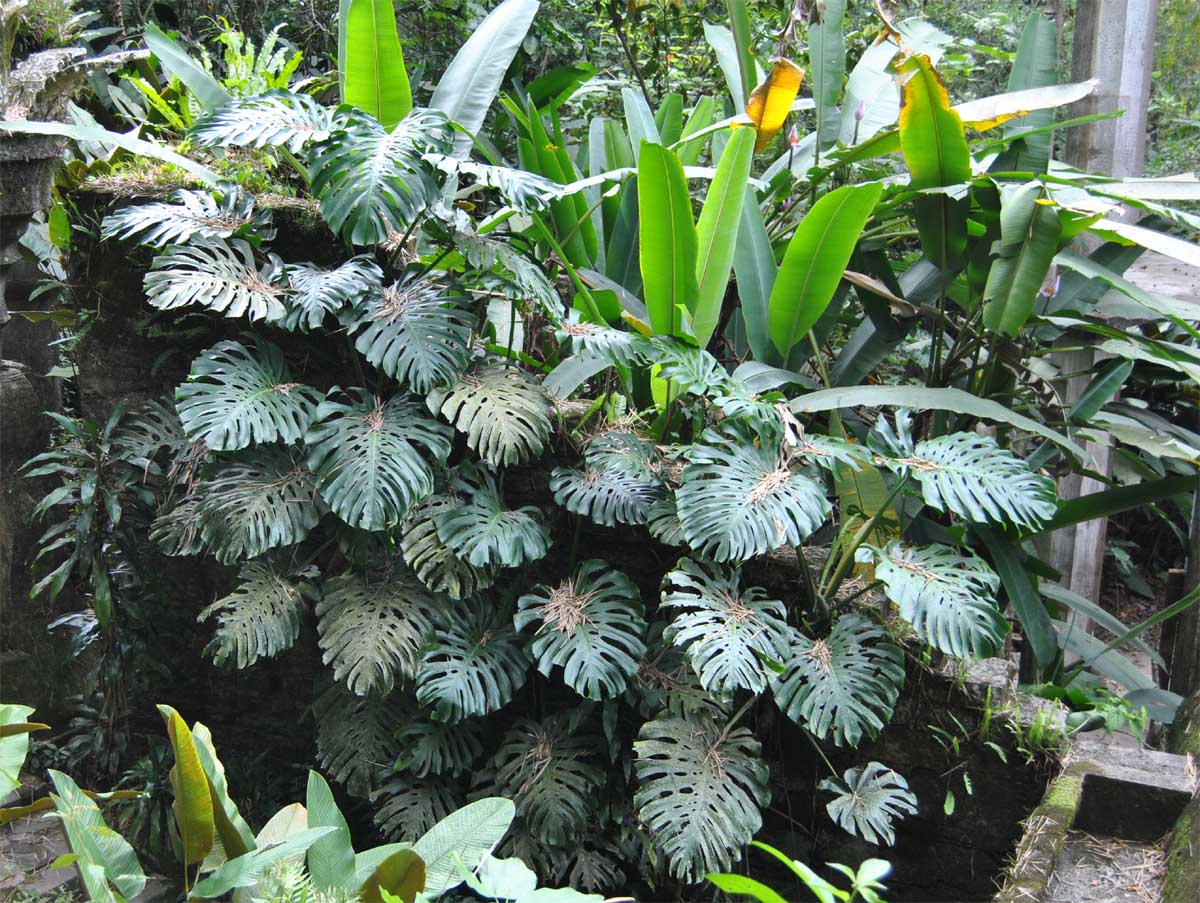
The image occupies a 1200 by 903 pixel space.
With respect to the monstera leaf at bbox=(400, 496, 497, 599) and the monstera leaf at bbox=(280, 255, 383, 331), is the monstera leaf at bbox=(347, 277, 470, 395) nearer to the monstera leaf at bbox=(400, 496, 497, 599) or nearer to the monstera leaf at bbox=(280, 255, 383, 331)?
the monstera leaf at bbox=(280, 255, 383, 331)

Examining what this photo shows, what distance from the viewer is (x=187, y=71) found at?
9.86 ft

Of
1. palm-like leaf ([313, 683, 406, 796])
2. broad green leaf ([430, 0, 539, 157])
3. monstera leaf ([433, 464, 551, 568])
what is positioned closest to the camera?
monstera leaf ([433, 464, 551, 568])

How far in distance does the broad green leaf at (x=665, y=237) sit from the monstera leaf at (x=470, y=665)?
0.98m

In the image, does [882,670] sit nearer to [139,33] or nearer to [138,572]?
[138,572]

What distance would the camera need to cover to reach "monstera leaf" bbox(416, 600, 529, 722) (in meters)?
2.52

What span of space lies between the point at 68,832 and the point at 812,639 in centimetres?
188

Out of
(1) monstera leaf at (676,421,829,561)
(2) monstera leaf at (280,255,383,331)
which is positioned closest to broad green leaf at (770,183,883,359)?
(1) monstera leaf at (676,421,829,561)

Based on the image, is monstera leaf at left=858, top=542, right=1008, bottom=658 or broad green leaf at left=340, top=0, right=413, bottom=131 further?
broad green leaf at left=340, top=0, right=413, bottom=131

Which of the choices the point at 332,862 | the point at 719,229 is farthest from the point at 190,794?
the point at 719,229

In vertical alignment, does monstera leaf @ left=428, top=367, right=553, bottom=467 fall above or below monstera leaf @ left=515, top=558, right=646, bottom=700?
above

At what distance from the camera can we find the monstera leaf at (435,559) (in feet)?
8.67

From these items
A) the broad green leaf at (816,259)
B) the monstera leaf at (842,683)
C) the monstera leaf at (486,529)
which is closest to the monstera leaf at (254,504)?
the monstera leaf at (486,529)

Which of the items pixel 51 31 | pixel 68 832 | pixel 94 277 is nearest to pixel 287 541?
pixel 68 832

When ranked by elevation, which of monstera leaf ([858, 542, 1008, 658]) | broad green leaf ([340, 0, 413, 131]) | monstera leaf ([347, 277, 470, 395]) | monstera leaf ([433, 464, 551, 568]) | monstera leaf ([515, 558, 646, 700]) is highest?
broad green leaf ([340, 0, 413, 131])
